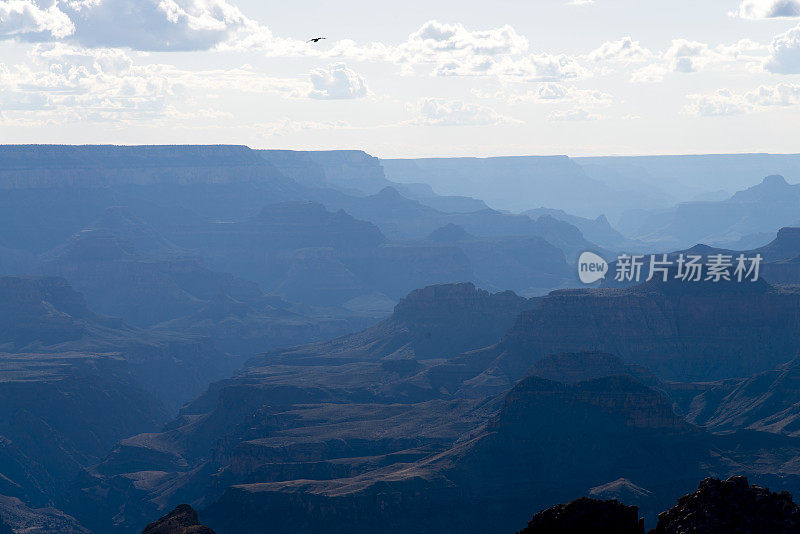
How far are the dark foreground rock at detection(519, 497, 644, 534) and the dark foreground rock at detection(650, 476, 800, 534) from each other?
2.15 m

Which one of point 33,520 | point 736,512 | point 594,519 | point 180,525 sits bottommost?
point 33,520

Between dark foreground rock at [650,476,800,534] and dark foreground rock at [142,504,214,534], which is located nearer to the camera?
dark foreground rock at [650,476,800,534]

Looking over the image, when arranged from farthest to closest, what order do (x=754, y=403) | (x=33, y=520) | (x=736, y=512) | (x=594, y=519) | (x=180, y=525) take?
1. (x=754, y=403)
2. (x=33, y=520)
3. (x=180, y=525)
4. (x=594, y=519)
5. (x=736, y=512)

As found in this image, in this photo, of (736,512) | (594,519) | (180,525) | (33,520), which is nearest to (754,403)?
(33,520)

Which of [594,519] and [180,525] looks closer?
[594,519]

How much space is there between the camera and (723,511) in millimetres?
46406

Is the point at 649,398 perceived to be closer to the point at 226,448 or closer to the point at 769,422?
the point at 769,422

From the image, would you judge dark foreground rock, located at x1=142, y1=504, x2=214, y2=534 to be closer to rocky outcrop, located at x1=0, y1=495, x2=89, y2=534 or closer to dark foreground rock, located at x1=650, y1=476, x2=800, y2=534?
dark foreground rock, located at x1=650, y1=476, x2=800, y2=534

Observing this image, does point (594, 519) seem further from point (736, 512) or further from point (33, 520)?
point (33, 520)

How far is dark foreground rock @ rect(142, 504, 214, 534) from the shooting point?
87.6m

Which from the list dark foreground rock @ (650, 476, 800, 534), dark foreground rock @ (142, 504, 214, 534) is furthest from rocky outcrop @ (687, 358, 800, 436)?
dark foreground rock @ (650, 476, 800, 534)

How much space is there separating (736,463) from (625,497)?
21753 millimetres

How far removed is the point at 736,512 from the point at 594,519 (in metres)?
5.87

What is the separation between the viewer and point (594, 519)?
1948 inches
